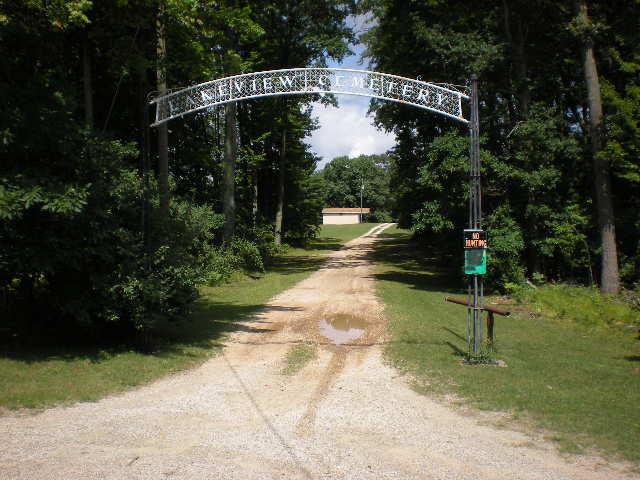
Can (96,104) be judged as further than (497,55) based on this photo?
No

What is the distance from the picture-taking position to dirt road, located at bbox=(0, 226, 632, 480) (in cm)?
509

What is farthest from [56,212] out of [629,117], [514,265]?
[629,117]

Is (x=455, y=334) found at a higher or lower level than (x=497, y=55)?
lower

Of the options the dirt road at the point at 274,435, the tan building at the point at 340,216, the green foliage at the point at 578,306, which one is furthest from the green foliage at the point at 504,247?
the tan building at the point at 340,216

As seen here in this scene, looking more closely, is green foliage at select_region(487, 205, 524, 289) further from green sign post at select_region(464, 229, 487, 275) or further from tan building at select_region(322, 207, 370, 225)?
tan building at select_region(322, 207, 370, 225)

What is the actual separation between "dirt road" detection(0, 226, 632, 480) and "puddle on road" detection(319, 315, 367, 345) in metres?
2.31

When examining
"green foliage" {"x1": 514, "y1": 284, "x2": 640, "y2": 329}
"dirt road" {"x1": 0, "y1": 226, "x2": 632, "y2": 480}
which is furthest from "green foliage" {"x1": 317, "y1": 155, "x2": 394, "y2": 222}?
"dirt road" {"x1": 0, "y1": 226, "x2": 632, "y2": 480}

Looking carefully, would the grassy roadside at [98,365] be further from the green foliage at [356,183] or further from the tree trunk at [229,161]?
the green foliage at [356,183]

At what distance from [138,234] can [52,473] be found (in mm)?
5490

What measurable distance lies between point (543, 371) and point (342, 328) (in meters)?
4.97

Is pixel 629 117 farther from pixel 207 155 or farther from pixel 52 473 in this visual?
pixel 52 473

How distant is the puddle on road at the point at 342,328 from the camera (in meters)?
11.8

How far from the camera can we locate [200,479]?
15.9 feet

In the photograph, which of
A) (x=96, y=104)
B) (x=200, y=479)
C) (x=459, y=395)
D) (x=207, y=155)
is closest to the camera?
(x=200, y=479)
